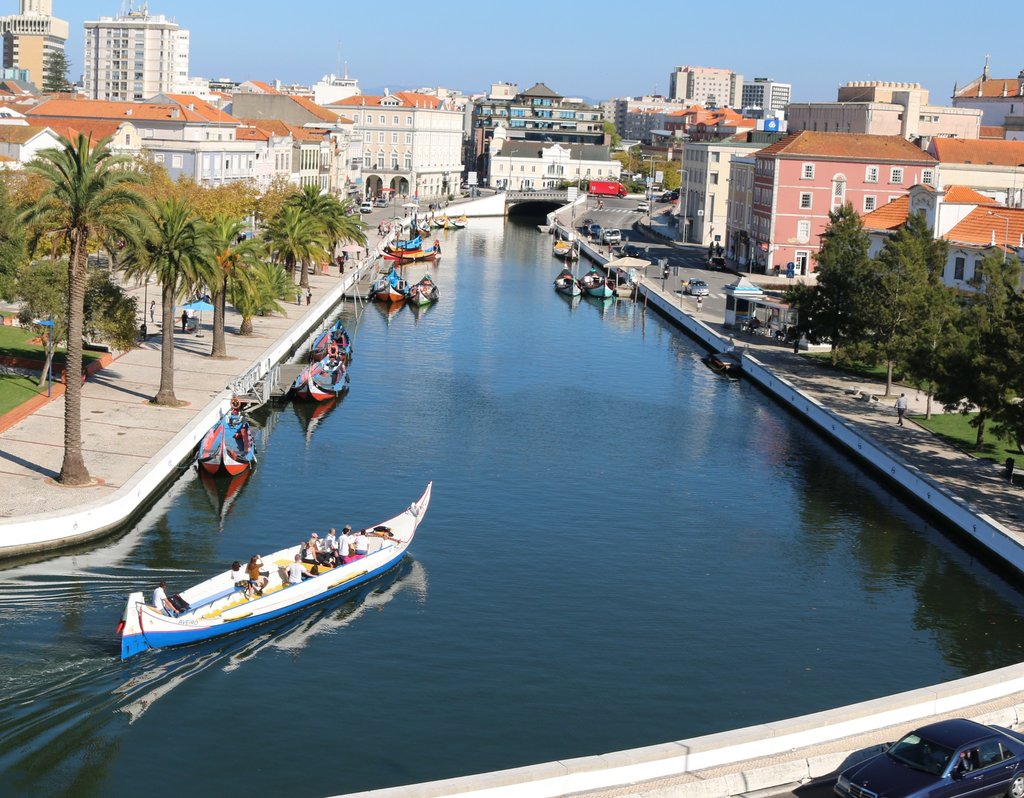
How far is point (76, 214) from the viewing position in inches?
1780

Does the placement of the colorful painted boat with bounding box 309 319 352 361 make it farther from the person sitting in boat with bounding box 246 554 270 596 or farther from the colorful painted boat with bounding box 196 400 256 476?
the person sitting in boat with bounding box 246 554 270 596

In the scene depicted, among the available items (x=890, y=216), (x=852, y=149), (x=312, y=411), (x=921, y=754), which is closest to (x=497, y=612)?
(x=921, y=754)

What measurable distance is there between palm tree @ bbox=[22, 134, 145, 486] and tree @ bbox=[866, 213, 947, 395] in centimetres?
3942

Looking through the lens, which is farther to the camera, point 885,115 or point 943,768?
point 885,115

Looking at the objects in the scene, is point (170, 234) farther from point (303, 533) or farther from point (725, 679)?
point (725, 679)

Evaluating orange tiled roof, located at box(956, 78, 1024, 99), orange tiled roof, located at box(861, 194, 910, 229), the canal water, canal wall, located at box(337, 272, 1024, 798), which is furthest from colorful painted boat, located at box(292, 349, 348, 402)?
orange tiled roof, located at box(956, 78, 1024, 99)

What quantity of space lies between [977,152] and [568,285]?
Result: 37939 millimetres

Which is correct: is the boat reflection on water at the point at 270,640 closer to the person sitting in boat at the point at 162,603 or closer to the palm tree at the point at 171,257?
the person sitting in boat at the point at 162,603

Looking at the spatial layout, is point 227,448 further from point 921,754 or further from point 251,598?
point 921,754

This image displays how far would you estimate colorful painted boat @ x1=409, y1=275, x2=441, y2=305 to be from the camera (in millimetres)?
108875

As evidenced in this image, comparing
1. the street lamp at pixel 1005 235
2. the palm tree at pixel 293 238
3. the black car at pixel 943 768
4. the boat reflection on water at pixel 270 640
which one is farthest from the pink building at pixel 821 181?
the black car at pixel 943 768

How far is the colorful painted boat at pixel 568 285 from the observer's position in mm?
120188

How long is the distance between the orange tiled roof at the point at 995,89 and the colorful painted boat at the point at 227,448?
5513 inches

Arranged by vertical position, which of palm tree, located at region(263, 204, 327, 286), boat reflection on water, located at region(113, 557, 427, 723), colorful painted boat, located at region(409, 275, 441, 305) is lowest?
boat reflection on water, located at region(113, 557, 427, 723)
